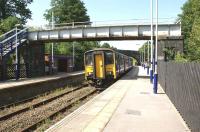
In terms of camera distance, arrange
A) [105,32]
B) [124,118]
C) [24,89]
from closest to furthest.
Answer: [124,118]
[24,89]
[105,32]

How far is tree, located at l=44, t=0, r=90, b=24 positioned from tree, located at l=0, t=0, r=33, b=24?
12.3 m

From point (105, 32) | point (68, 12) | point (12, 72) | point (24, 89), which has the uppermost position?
point (68, 12)

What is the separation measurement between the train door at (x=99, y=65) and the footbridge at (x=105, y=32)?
11.5m

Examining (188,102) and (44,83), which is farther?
(44,83)

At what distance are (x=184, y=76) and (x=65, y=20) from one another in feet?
239

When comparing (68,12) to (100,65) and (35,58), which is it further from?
(100,65)

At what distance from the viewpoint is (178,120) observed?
11281 millimetres

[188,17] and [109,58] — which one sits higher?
[188,17]

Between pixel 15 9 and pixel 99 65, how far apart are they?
45333mm

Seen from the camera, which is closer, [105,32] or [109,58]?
[109,58]

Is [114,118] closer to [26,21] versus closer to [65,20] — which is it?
[26,21]

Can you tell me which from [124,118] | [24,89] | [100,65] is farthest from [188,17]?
[124,118]

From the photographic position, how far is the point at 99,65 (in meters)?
25.8

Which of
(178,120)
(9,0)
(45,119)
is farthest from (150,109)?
(9,0)
